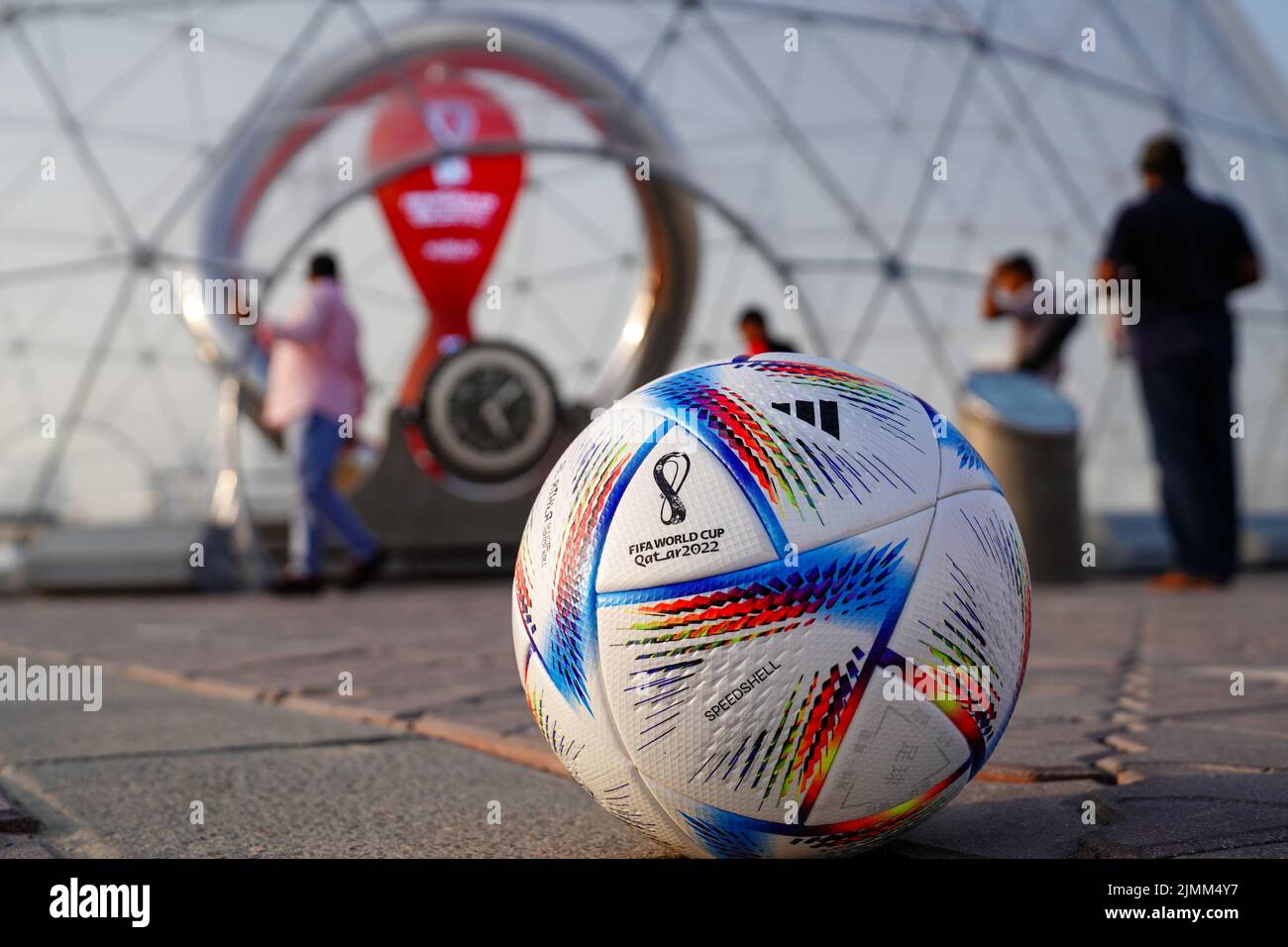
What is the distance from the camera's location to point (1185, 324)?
→ 5586mm

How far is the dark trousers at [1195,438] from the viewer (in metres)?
5.63

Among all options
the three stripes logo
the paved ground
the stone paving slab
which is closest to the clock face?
the paved ground

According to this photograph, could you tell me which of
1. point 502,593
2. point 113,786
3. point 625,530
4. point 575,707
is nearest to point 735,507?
point 625,530

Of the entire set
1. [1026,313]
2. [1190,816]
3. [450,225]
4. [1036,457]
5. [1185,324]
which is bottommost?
[1190,816]

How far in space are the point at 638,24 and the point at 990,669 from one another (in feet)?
44.2

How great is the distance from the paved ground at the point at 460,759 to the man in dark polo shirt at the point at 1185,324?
5.74 feet

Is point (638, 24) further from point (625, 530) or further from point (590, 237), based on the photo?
point (625, 530)

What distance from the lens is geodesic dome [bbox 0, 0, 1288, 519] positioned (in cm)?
1350

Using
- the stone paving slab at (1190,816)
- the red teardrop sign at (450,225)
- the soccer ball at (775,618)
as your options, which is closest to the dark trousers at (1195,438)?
the stone paving slab at (1190,816)

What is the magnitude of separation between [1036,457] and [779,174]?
22.3 ft

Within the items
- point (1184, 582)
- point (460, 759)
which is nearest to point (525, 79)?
point (1184, 582)

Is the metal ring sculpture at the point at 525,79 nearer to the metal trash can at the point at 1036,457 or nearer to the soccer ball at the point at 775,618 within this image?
the metal trash can at the point at 1036,457

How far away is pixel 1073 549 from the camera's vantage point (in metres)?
6.85

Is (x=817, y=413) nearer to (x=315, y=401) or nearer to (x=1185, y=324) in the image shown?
(x=1185, y=324)
